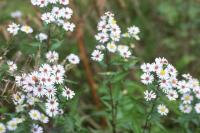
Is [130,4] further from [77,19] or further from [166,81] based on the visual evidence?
[166,81]

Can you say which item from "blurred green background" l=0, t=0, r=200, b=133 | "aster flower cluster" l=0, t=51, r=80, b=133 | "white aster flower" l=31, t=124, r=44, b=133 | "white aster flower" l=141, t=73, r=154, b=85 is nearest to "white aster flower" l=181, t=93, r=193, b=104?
"white aster flower" l=141, t=73, r=154, b=85

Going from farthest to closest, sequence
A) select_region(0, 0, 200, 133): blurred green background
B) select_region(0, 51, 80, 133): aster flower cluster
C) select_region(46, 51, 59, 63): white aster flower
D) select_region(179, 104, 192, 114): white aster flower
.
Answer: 1. select_region(0, 0, 200, 133): blurred green background
2. select_region(179, 104, 192, 114): white aster flower
3. select_region(46, 51, 59, 63): white aster flower
4. select_region(0, 51, 80, 133): aster flower cluster

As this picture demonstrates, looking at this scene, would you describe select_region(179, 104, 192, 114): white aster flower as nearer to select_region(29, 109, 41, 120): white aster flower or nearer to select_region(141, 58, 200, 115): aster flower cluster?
select_region(141, 58, 200, 115): aster flower cluster

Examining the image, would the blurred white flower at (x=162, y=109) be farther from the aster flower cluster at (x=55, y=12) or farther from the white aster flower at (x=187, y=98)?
the aster flower cluster at (x=55, y=12)

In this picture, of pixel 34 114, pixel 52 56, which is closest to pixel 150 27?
pixel 52 56

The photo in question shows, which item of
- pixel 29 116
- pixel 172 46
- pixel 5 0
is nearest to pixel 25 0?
pixel 5 0

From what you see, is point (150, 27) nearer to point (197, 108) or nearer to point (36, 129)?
point (197, 108)
